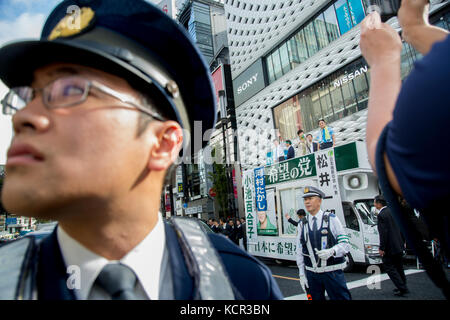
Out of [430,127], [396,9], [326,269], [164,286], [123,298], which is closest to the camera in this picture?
[430,127]

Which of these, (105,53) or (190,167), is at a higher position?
(190,167)

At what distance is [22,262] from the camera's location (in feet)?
2.50

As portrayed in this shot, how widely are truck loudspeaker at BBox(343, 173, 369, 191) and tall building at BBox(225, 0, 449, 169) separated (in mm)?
4850

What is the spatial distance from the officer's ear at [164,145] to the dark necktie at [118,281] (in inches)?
13.7

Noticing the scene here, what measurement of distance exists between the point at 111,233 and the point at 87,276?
5.6 inches

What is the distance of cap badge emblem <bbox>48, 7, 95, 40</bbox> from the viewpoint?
0.93m

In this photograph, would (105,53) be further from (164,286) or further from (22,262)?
(164,286)

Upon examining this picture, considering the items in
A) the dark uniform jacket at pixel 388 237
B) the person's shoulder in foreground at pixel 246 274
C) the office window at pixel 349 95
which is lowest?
the dark uniform jacket at pixel 388 237

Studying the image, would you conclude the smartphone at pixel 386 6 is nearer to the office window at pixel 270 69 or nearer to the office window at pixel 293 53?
the office window at pixel 293 53

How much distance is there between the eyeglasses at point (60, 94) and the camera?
781 millimetres

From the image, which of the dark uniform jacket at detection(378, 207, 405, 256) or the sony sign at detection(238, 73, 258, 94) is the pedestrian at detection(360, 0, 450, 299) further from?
the sony sign at detection(238, 73, 258, 94)

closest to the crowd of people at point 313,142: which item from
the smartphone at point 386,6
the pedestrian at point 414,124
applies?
the smartphone at point 386,6

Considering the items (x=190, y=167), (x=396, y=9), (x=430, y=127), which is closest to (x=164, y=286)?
(x=430, y=127)
